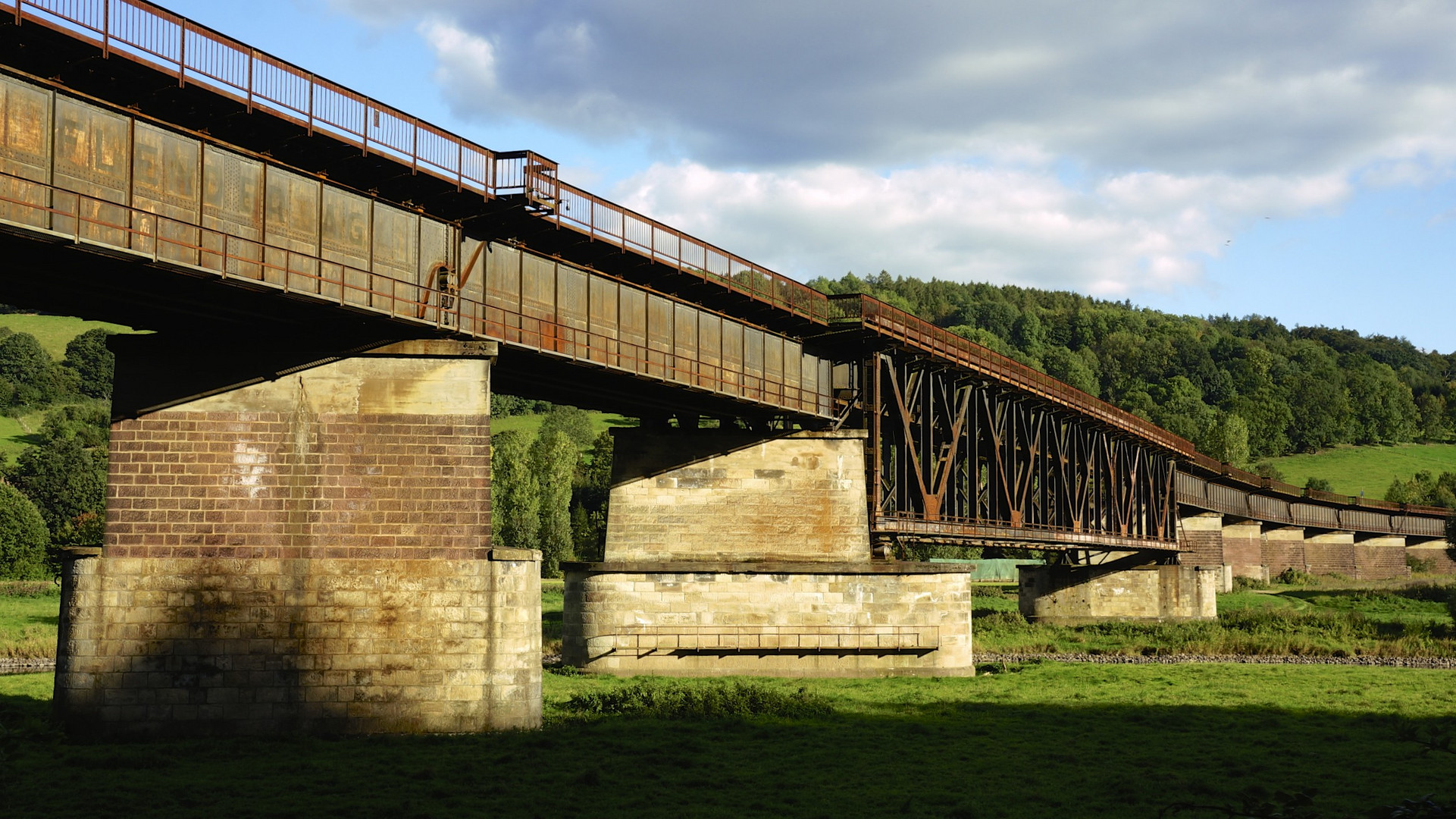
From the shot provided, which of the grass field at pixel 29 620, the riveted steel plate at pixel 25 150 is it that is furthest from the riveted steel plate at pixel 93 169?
the grass field at pixel 29 620

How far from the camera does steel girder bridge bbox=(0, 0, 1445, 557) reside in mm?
22109

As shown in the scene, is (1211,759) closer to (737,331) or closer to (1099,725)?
(1099,725)

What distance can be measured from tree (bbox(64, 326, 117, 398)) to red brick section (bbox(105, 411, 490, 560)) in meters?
131

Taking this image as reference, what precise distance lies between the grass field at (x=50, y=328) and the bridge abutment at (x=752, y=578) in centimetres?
12858

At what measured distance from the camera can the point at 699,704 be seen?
1284 inches

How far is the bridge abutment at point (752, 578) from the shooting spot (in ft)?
132

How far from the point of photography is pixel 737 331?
4216 centimetres

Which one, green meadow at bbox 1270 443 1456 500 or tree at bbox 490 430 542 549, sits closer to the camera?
tree at bbox 490 430 542 549

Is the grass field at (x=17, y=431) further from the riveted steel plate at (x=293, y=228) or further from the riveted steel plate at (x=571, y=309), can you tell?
the riveted steel plate at (x=293, y=228)

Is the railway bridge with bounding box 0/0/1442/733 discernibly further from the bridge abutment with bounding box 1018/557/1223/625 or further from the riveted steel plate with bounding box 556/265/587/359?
the bridge abutment with bounding box 1018/557/1223/625

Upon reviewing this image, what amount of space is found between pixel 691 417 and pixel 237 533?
763 inches

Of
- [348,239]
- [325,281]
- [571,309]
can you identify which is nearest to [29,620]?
[571,309]

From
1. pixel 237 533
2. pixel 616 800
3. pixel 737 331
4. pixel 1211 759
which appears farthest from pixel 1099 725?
pixel 237 533

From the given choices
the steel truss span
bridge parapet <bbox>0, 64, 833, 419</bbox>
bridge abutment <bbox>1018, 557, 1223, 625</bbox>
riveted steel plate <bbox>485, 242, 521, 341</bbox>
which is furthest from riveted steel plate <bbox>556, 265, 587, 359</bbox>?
bridge abutment <bbox>1018, 557, 1223, 625</bbox>
